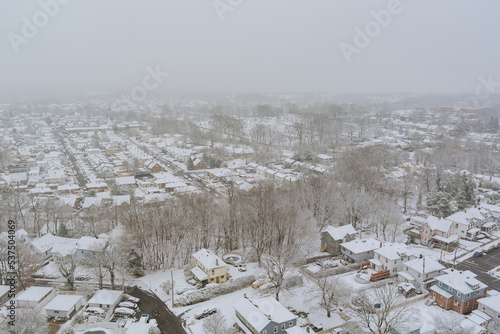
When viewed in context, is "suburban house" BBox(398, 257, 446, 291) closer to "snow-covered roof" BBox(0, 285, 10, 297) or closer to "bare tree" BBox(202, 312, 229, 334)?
"bare tree" BBox(202, 312, 229, 334)

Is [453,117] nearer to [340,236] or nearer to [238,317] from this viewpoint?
[340,236]

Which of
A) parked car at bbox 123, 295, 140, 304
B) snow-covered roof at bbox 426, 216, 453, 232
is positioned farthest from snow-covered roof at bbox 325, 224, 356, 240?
parked car at bbox 123, 295, 140, 304

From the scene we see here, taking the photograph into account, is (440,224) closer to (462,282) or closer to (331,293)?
(462,282)

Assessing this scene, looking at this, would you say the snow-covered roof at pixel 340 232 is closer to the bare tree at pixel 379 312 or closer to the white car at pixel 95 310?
the bare tree at pixel 379 312

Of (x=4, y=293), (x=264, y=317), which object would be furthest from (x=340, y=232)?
(x=4, y=293)

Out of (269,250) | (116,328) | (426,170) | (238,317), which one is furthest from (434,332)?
(426,170)

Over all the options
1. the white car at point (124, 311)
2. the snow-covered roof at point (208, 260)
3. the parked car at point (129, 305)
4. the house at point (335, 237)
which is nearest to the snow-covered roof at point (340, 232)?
the house at point (335, 237)
